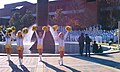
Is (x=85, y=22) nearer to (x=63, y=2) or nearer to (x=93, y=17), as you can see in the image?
(x=93, y=17)

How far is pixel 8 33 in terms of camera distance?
17.4m

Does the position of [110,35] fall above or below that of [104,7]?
below

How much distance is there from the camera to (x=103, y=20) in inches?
2509

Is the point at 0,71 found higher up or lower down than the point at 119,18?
lower down

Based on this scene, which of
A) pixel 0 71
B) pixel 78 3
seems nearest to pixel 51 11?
pixel 78 3

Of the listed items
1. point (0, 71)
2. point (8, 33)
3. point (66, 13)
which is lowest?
point (0, 71)

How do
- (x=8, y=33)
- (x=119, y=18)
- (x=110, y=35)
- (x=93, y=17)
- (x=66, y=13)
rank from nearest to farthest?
1. (x=8, y=33)
2. (x=110, y=35)
3. (x=119, y=18)
4. (x=93, y=17)
5. (x=66, y=13)

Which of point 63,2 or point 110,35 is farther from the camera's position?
point 63,2

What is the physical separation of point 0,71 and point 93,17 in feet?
167

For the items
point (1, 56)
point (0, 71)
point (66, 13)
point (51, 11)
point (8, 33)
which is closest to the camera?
point (0, 71)

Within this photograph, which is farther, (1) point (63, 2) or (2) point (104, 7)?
(1) point (63, 2)

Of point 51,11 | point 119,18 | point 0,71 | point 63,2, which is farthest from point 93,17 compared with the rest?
point 0,71

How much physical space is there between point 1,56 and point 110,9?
147 feet

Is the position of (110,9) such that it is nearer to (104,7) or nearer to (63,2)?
(104,7)
